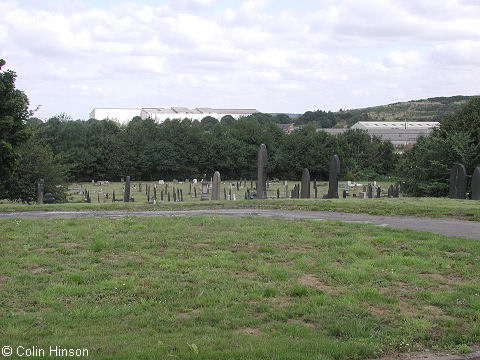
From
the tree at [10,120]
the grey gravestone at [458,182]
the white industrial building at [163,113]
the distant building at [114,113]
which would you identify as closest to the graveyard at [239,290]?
the tree at [10,120]

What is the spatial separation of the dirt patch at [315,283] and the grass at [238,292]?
0.10 ft

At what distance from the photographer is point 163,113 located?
167750mm

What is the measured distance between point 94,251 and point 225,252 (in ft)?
7.97

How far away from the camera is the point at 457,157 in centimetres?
2889

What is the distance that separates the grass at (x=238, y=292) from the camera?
5445mm

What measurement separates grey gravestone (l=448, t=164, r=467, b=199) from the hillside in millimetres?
135376

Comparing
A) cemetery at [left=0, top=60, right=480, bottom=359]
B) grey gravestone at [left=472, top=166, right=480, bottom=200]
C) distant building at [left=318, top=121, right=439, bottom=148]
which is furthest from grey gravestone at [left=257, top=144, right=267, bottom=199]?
distant building at [left=318, top=121, right=439, bottom=148]

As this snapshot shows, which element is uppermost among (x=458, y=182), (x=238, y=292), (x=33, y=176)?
(x=33, y=176)

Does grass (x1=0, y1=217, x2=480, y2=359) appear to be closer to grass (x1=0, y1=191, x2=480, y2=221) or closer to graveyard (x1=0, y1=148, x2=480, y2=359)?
graveyard (x1=0, y1=148, x2=480, y2=359)

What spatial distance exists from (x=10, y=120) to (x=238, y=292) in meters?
13.2

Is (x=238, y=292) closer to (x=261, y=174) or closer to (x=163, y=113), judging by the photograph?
(x=261, y=174)

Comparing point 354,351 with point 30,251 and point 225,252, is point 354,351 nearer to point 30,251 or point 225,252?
point 225,252

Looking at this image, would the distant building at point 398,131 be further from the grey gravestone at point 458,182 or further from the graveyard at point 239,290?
the graveyard at point 239,290

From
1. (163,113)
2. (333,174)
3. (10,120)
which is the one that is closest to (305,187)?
(333,174)
